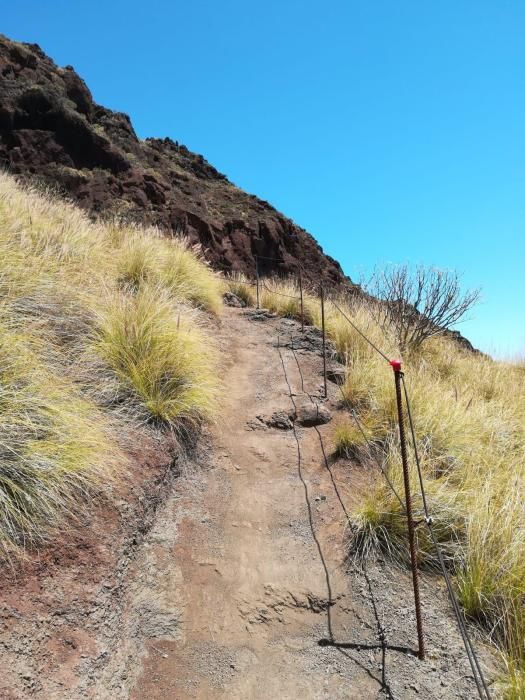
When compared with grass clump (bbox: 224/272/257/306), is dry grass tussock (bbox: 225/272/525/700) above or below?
below

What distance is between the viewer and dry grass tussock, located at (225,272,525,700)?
258 centimetres

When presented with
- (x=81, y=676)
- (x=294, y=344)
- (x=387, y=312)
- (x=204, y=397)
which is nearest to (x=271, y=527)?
(x=204, y=397)

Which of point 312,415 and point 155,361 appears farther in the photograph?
point 312,415

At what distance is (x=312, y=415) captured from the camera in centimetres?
468

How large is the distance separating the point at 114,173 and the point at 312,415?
11.0 meters

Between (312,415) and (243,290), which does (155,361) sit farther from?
(243,290)

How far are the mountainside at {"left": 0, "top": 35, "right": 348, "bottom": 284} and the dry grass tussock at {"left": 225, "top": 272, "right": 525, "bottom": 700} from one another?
324 inches

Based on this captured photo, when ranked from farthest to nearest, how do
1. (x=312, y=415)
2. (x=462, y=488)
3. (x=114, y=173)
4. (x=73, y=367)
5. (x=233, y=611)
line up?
1. (x=114, y=173)
2. (x=312, y=415)
3. (x=462, y=488)
4. (x=73, y=367)
5. (x=233, y=611)

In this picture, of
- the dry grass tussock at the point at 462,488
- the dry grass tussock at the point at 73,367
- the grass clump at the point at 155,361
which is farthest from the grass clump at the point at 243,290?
the grass clump at the point at 155,361

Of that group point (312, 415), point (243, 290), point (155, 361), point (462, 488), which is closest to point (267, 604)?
point (462, 488)

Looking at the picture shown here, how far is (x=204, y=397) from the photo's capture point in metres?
3.99

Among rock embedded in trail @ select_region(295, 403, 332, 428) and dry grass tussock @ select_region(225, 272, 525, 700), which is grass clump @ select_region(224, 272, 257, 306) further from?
rock embedded in trail @ select_region(295, 403, 332, 428)

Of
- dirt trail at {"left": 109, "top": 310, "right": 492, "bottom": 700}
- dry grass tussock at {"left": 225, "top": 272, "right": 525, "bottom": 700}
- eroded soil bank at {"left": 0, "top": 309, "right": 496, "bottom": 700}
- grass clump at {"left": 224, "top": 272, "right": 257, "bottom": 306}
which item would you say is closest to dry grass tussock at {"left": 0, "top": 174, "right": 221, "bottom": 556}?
eroded soil bank at {"left": 0, "top": 309, "right": 496, "bottom": 700}

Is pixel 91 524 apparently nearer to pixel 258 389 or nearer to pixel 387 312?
pixel 258 389
